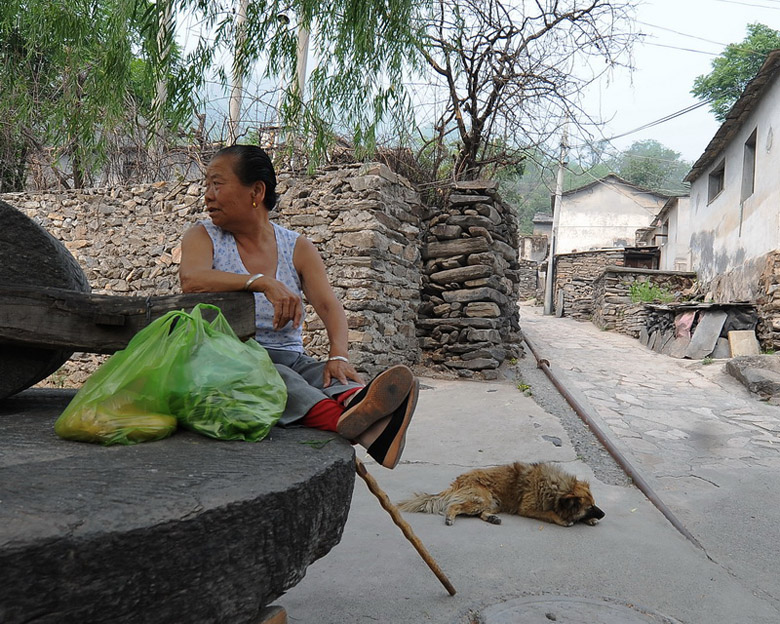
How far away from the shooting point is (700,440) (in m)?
5.32

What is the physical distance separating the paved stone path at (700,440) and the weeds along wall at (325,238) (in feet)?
5.68

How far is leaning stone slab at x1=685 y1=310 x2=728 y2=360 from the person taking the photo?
9984 millimetres

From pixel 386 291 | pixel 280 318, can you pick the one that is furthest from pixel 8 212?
pixel 386 291

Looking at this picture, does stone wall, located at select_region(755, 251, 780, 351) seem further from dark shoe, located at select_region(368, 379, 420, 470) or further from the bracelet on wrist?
the bracelet on wrist

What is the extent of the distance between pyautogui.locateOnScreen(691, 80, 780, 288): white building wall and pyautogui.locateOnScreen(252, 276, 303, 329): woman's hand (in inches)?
396

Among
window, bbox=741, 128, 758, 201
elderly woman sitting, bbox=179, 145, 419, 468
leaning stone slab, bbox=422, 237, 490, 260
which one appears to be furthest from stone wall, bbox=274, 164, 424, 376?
window, bbox=741, 128, 758, 201

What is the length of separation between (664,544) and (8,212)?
3.08 m

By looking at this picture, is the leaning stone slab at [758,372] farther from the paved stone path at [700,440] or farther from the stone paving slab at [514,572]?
the stone paving slab at [514,572]

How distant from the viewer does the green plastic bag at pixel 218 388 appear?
1.50m

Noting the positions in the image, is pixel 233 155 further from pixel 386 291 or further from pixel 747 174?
pixel 747 174

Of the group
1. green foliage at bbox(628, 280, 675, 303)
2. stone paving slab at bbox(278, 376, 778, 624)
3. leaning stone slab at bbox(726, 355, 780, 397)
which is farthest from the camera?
green foliage at bbox(628, 280, 675, 303)

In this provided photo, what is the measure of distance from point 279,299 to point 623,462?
3.31 m

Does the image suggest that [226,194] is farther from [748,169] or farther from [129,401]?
[748,169]

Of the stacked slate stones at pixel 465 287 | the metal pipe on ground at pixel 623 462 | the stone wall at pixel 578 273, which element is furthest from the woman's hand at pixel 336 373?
the stone wall at pixel 578 273
